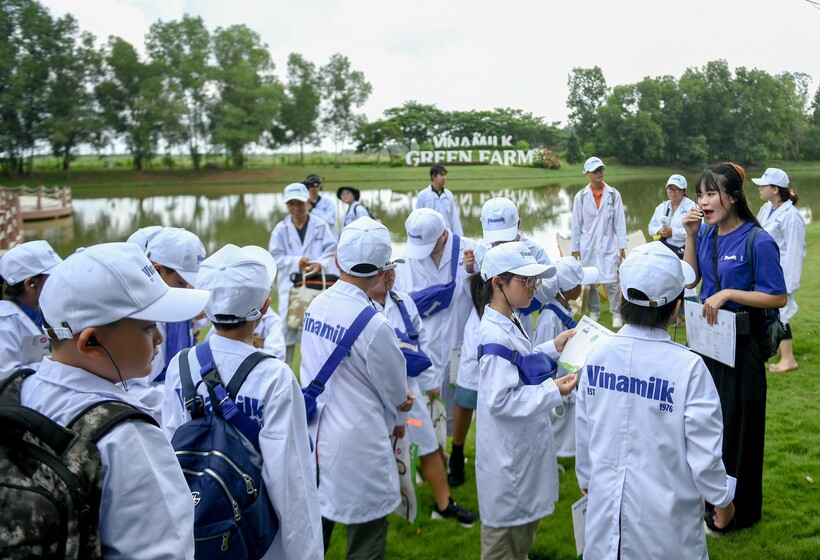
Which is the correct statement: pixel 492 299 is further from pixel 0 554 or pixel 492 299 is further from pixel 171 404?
pixel 0 554

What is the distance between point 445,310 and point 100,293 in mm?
3598

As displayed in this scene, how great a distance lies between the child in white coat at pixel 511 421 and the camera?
3.05 meters

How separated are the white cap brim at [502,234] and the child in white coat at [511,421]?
5.36ft

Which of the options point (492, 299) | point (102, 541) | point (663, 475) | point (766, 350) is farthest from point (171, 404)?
point (766, 350)

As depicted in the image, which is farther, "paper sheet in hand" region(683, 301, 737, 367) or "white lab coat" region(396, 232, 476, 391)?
"white lab coat" region(396, 232, 476, 391)

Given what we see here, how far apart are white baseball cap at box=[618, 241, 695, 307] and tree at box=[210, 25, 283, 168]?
51835mm

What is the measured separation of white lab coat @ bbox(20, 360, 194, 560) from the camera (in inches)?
56.4

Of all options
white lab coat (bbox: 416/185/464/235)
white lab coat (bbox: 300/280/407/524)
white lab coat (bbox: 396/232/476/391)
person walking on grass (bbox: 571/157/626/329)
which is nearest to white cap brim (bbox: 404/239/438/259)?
white lab coat (bbox: 396/232/476/391)

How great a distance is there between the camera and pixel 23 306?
3.68 m

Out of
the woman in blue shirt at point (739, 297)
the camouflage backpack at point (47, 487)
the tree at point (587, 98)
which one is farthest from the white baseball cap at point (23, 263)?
the tree at point (587, 98)

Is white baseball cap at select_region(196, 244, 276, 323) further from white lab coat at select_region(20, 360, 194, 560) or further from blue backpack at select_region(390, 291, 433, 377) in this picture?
blue backpack at select_region(390, 291, 433, 377)

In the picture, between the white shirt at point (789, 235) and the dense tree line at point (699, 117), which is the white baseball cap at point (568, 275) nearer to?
the white shirt at point (789, 235)

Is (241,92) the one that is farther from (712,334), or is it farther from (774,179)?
(712,334)

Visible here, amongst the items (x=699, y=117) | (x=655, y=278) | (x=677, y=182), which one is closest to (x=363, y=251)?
(x=655, y=278)
